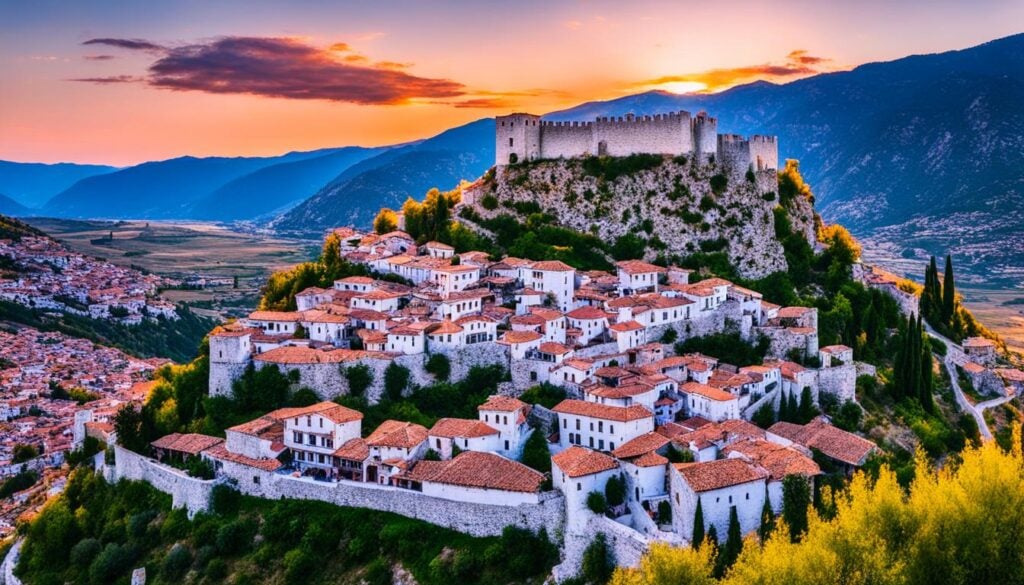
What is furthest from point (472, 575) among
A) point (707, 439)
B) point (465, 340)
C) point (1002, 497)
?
point (1002, 497)

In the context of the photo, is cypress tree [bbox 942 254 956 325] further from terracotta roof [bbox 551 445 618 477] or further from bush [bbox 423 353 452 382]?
terracotta roof [bbox 551 445 618 477]

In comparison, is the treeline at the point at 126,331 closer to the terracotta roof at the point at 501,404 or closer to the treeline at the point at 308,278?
the treeline at the point at 308,278

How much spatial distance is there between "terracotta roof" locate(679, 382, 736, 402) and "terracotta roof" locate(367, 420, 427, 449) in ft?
45.1

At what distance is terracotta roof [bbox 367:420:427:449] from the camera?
38875 millimetres

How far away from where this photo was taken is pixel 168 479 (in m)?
43.8

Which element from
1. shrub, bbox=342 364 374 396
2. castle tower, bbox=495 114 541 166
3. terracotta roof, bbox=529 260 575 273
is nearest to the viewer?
shrub, bbox=342 364 374 396

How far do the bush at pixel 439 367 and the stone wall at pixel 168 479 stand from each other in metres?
12.3

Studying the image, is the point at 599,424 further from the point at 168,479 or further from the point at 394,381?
the point at 168,479

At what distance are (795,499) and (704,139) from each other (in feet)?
141

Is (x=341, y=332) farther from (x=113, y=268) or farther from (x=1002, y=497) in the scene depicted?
(x=113, y=268)

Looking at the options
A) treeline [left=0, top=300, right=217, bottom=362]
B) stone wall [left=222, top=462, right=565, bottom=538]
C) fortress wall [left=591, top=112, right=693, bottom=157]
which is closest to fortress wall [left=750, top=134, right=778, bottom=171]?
fortress wall [left=591, top=112, right=693, bottom=157]

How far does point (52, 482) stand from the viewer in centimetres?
6178

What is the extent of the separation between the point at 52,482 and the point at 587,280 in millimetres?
41975

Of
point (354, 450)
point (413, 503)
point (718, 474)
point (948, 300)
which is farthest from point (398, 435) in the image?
point (948, 300)
